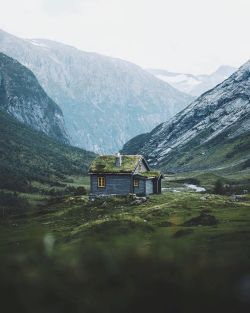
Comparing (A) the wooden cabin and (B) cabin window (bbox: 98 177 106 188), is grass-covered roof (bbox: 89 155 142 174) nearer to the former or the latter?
(A) the wooden cabin

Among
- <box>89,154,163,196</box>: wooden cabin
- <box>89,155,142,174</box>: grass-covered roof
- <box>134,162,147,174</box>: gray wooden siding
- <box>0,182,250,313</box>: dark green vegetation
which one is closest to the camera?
<box>0,182,250,313</box>: dark green vegetation

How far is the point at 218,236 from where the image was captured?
39094mm

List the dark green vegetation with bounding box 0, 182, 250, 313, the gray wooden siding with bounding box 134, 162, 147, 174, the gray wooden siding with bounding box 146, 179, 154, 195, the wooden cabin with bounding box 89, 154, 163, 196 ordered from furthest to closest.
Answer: the gray wooden siding with bounding box 134, 162, 147, 174 → the gray wooden siding with bounding box 146, 179, 154, 195 → the wooden cabin with bounding box 89, 154, 163, 196 → the dark green vegetation with bounding box 0, 182, 250, 313

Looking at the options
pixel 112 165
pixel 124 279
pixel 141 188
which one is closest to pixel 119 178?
pixel 112 165

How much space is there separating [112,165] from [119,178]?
9.10ft

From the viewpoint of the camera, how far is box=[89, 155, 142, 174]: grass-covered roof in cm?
8412

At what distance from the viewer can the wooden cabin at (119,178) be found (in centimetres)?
8375

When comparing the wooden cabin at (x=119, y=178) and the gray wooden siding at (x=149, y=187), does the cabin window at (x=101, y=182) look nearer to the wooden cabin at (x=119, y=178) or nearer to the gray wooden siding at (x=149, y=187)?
the wooden cabin at (x=119, y=178)

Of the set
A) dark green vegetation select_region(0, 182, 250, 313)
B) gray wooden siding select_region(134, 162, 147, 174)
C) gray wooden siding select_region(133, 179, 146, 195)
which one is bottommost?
dark green vegetation select_region(0, 182, 250, 313)

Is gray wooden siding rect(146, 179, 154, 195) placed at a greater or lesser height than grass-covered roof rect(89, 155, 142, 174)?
lesser

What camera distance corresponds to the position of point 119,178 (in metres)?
83.9

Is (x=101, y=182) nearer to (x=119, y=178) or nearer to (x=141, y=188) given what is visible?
(x=119, y=178)

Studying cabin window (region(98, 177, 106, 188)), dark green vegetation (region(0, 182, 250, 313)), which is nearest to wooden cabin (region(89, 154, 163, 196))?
cabin window (region(98, 177, 106, 188))

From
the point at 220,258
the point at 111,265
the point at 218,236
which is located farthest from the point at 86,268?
the point at 218,236
